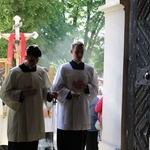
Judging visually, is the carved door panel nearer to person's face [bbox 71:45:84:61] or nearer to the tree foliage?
person's face [bbox 71:45:84:61]

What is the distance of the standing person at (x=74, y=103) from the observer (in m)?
3.47

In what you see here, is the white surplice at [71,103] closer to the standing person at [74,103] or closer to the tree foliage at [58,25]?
the standing person at [74,103]

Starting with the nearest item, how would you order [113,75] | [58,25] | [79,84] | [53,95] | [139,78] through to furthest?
[139,78]
[53,95]
[79,84]
[113,75]
[58,25]

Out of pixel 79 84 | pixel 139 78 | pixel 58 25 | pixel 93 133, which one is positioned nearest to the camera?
pixel 139 78

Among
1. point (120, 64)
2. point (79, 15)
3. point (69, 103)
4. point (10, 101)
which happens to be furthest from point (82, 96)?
point (79, 15)

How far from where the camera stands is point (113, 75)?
3660 mm

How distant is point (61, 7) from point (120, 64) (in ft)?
20.8

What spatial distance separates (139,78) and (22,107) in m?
1.17

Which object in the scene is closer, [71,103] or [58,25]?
[71,103]

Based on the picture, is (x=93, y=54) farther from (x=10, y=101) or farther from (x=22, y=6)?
(x=10, y=101)

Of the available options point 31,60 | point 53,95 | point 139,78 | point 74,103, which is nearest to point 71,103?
point 74,103

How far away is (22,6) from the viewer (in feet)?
28.8

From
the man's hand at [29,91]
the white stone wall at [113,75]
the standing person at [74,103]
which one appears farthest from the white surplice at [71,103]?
the man's hand at [29,91]

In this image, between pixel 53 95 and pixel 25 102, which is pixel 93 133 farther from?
pixel 25 102
